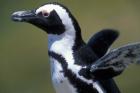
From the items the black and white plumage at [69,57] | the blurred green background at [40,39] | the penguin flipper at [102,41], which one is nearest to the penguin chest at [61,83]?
the black and white plumage at [69,57]

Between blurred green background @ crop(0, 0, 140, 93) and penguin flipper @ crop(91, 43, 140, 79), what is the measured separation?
5.22ft

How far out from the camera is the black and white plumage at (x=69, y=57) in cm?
149

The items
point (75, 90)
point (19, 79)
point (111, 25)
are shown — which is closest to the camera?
point (75, 90)

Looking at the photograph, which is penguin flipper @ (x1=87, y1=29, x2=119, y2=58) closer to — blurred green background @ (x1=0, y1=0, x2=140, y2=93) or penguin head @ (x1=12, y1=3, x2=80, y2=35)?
penguin head @ (x1=12, y1=3, x2=80, y2=35)

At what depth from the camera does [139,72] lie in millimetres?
3219

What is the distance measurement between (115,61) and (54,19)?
0.15 meters

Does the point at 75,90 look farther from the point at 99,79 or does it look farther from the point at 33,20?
the point at 33,20

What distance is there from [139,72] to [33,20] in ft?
5.68

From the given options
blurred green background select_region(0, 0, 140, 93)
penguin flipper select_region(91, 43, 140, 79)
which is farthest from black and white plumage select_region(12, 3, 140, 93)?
blurred green background select_region(0, 0, 140, 93)

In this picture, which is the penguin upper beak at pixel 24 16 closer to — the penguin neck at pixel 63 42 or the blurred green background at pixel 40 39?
the penguin neck at pixel 63 42

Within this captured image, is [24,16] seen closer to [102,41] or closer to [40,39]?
[102,41]

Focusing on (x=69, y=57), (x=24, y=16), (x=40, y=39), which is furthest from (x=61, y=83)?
(x=40, y=39)

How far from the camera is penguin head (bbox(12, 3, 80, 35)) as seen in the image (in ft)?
4.95

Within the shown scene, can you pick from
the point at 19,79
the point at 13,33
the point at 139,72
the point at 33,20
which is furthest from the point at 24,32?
the point at 33,20
